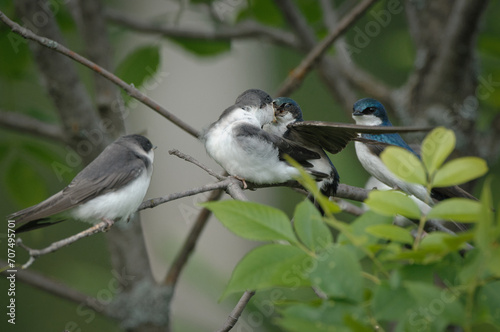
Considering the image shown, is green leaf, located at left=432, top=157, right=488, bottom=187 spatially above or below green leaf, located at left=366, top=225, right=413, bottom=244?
above

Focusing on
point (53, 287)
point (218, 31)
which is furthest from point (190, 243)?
point (218, 31)

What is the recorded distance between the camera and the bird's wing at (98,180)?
67.0 inches

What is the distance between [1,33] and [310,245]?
2411mm

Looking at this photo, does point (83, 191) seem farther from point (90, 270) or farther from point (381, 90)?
point (381, 90)

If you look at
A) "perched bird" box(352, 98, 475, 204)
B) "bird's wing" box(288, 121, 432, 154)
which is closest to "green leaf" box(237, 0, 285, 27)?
"perched bird" box(352, 98, 475, 204)

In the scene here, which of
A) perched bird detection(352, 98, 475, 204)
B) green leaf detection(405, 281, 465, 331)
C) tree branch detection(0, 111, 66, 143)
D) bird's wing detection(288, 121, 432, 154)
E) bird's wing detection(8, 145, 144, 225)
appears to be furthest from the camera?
tree branch detection(0, 111, 66, 143)

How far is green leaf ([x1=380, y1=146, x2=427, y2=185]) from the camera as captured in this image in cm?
87

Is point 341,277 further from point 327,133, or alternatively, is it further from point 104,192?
point 104,192

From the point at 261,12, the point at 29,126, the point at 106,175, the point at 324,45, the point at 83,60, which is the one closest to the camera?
the point at 83,60

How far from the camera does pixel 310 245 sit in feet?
2.88

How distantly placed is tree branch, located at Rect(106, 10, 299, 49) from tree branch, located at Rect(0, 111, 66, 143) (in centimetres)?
66

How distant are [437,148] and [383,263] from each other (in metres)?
0.18

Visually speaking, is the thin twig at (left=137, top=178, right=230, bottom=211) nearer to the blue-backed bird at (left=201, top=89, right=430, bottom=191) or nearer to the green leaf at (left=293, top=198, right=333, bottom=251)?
the blue-backed bird at (left=201, top=89, right=430, bottom=191)

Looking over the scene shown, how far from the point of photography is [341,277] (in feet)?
2.59
